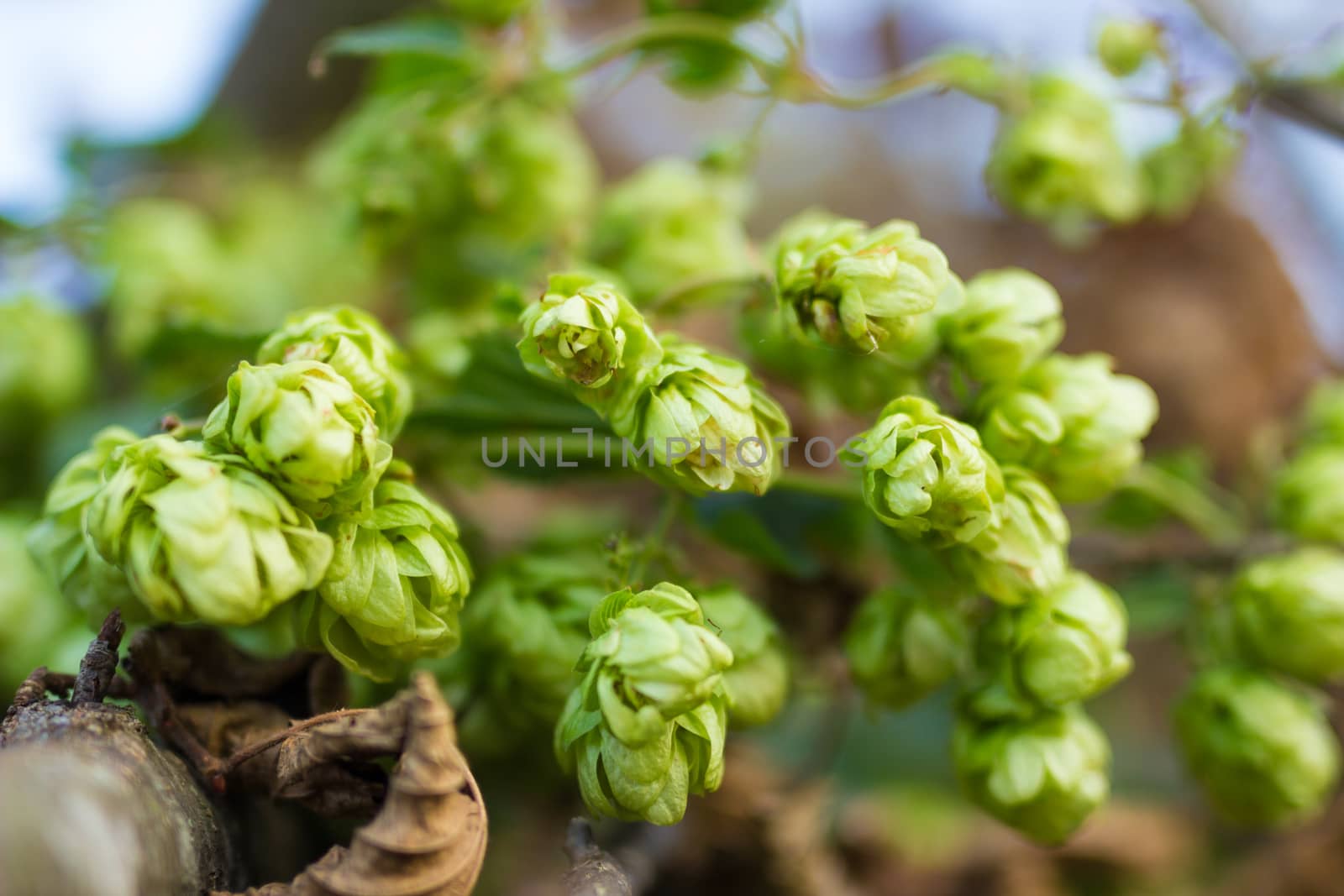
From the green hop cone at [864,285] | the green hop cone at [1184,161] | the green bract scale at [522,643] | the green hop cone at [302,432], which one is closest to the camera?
the green hop cone at [302,432]

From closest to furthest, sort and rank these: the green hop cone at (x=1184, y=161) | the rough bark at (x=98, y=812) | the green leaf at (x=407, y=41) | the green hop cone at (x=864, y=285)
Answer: the rough bark at (x=98, y=812) < the green hop cone at (x=864, y=285) < the green leaf at (x=407, y=41) < the green hop cone at (x=1184, y=161)

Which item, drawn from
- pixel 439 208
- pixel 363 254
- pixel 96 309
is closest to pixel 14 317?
pixel 96 309

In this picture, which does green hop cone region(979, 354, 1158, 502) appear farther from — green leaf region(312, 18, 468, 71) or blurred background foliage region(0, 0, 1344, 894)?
green leaf region(312, 18, 468, 71)

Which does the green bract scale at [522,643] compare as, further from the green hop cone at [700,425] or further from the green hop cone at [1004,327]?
the green hop cone at [1004,327]

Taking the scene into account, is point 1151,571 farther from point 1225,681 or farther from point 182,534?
point 182,534

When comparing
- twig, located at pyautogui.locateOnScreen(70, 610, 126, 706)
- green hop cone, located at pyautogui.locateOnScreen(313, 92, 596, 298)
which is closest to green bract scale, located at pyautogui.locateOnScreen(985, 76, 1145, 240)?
green hop cone, located at pyautogui.locateOnScreen(313, 92, 596, 298)

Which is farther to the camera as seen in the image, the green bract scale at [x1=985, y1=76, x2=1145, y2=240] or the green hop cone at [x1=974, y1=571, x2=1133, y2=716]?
the green bract scale at [x1=985, y1=76, x2=1145, y2=240]

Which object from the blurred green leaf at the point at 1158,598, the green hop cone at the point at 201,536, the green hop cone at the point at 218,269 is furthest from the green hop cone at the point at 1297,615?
the green hop cone at the point at 218,269
